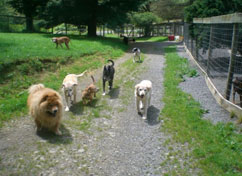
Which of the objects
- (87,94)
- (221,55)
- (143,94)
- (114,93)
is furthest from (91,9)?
(143,94)

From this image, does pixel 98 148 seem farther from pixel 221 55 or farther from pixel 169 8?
pixel 169 8

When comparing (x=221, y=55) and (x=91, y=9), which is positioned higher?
(x=91, y=9)

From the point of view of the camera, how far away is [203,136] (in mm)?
5059

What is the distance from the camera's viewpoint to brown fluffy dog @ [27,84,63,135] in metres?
5.02

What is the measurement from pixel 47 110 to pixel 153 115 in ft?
9.60

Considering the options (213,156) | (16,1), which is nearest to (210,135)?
(213,156)

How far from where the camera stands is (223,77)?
9523 millimetres

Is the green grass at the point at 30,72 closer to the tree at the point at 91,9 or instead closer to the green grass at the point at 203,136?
the green grass at the point at 203,136

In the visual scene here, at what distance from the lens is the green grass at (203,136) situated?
4.04m

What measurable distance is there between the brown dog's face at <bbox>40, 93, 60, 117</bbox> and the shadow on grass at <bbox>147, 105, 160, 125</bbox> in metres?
2.44

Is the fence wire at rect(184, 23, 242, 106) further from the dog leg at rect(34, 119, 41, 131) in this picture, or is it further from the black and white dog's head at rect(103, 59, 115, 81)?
the dog leg at rect(34, 119, 41, 131)

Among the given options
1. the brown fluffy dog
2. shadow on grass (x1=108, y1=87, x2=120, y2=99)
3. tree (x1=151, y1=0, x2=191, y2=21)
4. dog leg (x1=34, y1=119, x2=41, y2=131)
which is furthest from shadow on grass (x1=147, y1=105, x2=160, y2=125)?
tree (x1=151, y1=0, x2=191, y2=21)

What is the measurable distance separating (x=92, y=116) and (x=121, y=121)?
2.85 ft

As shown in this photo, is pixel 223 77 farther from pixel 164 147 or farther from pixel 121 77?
pixel 164 147
